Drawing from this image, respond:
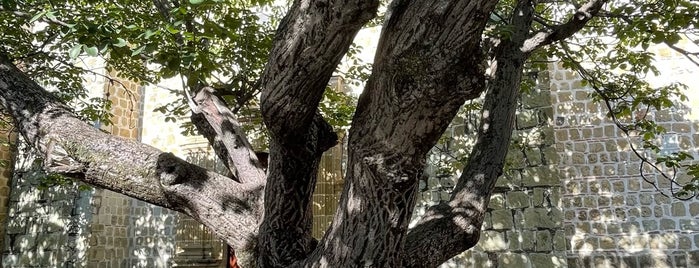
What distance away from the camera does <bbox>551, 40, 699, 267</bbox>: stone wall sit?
7246 millimetres

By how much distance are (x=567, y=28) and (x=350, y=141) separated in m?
2.17

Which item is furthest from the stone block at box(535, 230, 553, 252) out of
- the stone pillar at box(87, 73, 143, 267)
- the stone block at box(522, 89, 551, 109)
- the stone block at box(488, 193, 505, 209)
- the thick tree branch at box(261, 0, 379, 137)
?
the stone pillar at box(87, 73, 143, 267)

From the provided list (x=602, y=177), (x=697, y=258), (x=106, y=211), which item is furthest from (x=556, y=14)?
(x=106, y=211)

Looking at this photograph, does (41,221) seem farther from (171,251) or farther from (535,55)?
(535,55)

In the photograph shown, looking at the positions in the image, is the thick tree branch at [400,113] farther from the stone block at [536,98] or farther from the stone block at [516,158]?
the stone block at [536,98]

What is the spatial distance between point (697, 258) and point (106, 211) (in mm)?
7887

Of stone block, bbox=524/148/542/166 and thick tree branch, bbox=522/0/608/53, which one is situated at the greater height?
thick tree branch, bbox=522/0/608/53

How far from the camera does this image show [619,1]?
19.5 ft

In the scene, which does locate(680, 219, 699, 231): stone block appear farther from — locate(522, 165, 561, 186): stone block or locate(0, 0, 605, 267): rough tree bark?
locate(0, 0, 605, 267): rough tree bark

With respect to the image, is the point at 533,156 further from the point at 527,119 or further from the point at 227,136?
the point at 227,136

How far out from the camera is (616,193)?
756 cm

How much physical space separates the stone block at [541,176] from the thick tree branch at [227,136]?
3185mm

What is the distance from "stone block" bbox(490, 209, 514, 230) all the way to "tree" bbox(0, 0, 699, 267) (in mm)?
1906

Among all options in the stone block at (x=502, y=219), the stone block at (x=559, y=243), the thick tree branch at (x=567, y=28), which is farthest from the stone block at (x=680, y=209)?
the thick tree branch at (x=567, y=28)
